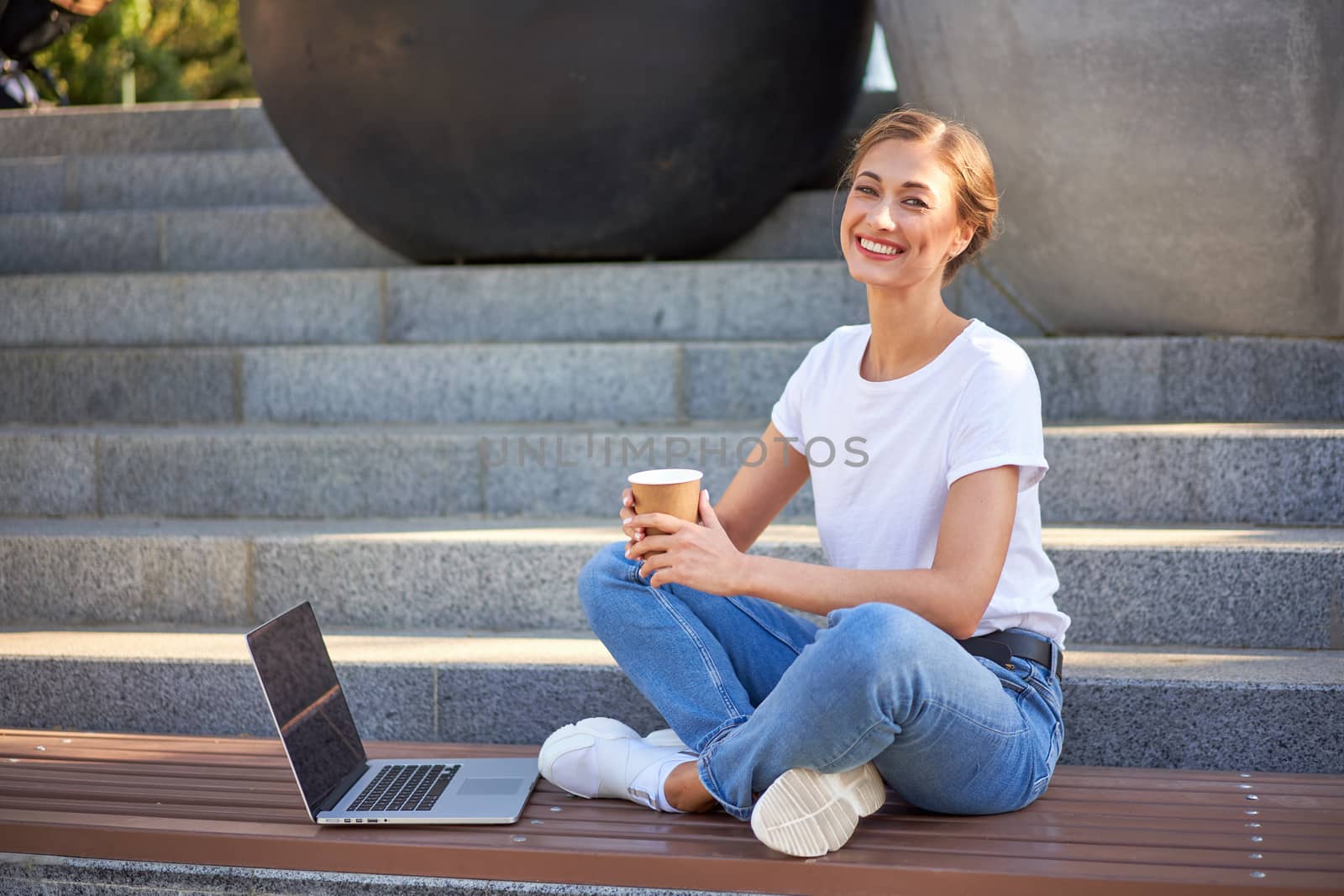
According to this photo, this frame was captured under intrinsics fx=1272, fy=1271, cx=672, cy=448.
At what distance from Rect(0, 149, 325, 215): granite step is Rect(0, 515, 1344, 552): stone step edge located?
230 centimetres

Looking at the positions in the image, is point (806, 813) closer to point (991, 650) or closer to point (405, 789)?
point (991, 650)

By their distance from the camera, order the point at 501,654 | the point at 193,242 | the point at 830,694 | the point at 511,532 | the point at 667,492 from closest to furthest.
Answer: the point at 830,694 < the point at 667,492 < the point at 501,654 < the point at 511,532 < the point at 193,242

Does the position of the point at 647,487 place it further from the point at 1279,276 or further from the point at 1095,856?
the point at 1279,276

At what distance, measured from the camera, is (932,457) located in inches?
91.1

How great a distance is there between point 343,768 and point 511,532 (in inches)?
43.1

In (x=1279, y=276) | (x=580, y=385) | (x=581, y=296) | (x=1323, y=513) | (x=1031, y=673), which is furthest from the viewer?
(x=581, y=296)

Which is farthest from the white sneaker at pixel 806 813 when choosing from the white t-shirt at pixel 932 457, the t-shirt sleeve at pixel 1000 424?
the t-shirt sleeve at pixel 1000 424

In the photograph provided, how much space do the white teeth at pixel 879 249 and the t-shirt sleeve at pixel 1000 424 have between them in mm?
270

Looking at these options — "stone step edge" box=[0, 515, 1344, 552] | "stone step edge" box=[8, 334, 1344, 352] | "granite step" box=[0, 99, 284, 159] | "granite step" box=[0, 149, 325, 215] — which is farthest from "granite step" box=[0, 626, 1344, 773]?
"granite step" box=[0, 99, 284, 159]

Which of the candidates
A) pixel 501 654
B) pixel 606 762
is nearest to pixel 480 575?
pixel 501 654

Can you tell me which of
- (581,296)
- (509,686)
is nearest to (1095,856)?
(509,686)

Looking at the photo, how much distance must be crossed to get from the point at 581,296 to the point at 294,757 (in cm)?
263

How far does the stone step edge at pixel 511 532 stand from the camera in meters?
3.16

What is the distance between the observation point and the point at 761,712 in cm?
214
